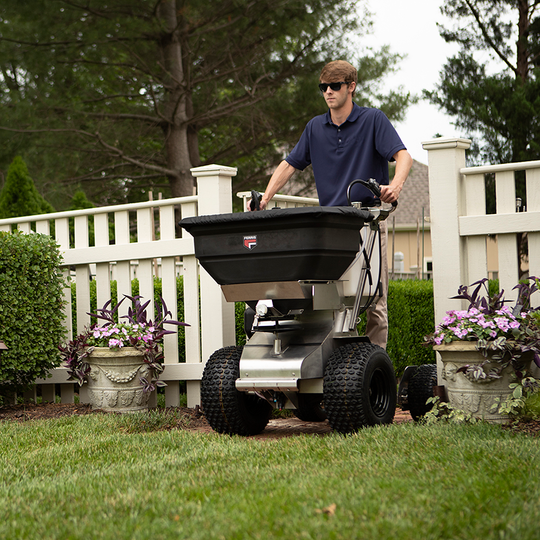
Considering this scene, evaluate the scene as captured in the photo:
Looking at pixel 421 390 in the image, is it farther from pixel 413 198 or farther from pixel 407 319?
pixel 413 198

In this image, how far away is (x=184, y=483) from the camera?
2.39 meters

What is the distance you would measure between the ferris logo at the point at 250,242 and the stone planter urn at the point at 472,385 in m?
1.16

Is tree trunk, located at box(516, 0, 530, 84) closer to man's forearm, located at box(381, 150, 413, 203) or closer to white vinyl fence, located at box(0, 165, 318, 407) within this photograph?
white vinyl fence, located at box(0, 165, 318, 407)

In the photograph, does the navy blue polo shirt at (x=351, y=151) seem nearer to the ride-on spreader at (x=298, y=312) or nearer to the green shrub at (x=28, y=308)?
the ride-on spreader at (x=298, y=312)

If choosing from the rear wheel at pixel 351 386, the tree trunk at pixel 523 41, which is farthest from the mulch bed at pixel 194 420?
the tree trunk at pixel 523 41

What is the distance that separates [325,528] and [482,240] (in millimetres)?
2464

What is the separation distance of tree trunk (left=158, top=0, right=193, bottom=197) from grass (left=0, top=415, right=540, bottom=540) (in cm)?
908

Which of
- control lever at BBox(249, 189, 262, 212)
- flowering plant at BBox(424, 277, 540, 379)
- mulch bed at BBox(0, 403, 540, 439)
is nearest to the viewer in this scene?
flowering plant at BBox(424, 277, 540, 379)

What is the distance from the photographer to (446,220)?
3.91 meters

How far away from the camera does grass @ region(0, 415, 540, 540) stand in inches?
73.1

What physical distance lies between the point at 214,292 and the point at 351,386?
1572mm

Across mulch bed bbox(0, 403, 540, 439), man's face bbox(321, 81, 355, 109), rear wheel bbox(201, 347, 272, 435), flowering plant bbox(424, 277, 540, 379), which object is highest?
man's face bbox(321, 81, 355, 109)

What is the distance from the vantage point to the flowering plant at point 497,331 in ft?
10.9

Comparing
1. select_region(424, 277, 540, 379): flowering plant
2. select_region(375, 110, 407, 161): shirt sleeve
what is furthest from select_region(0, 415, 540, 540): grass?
select_region(375, 110, 407, 161): shirt sleeve
